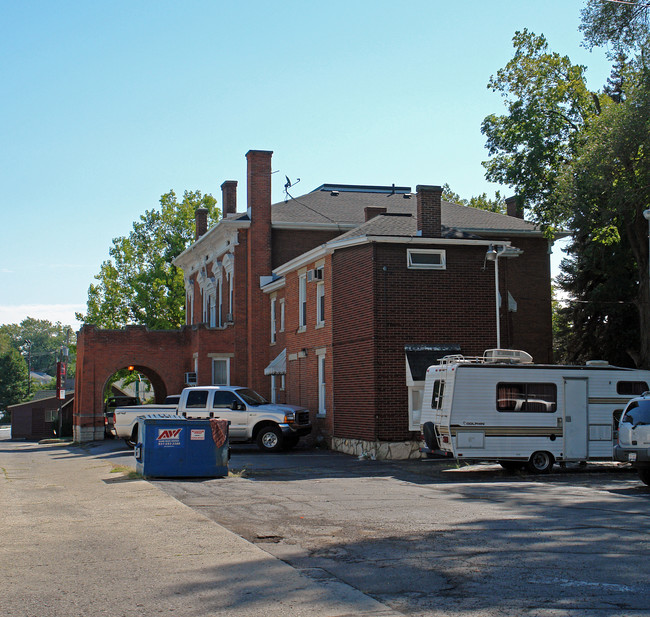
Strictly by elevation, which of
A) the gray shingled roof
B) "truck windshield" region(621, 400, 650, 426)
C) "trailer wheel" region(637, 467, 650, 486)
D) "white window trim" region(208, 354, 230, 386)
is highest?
the gray shingled roof

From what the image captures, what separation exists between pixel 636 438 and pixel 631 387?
4.17 m

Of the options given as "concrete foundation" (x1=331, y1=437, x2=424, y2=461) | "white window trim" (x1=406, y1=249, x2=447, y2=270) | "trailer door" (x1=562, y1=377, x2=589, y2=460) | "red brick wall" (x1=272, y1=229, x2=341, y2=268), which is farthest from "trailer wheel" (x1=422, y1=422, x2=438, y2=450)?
"red brick wall" (x1=272, y1=229, x2=341, y2=268)

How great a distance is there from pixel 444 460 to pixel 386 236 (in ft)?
22.0

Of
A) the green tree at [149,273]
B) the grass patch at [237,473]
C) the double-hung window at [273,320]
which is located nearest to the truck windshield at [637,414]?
the grass patch at [237,473]

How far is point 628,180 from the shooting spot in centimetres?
2688

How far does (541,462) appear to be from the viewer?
66.6 ft

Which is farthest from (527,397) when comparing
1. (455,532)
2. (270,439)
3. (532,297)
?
(532,297)

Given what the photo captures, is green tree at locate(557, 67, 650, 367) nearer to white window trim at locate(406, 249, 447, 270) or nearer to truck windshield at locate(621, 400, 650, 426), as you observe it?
white window trim at locate(406, 249, 447, 270)

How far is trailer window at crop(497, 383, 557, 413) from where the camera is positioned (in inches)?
785

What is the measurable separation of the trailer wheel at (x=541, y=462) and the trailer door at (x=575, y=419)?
0.44 m

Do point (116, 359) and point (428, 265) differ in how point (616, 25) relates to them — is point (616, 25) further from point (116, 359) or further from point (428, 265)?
point (116, 359)

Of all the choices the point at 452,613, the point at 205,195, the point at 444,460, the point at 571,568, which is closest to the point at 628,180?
the point at 444,460

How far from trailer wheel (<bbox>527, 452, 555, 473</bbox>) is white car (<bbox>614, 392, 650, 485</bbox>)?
250cm

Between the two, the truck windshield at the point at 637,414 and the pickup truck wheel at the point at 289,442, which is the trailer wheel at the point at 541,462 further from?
the pickup truck wheel at the point at 289,442
